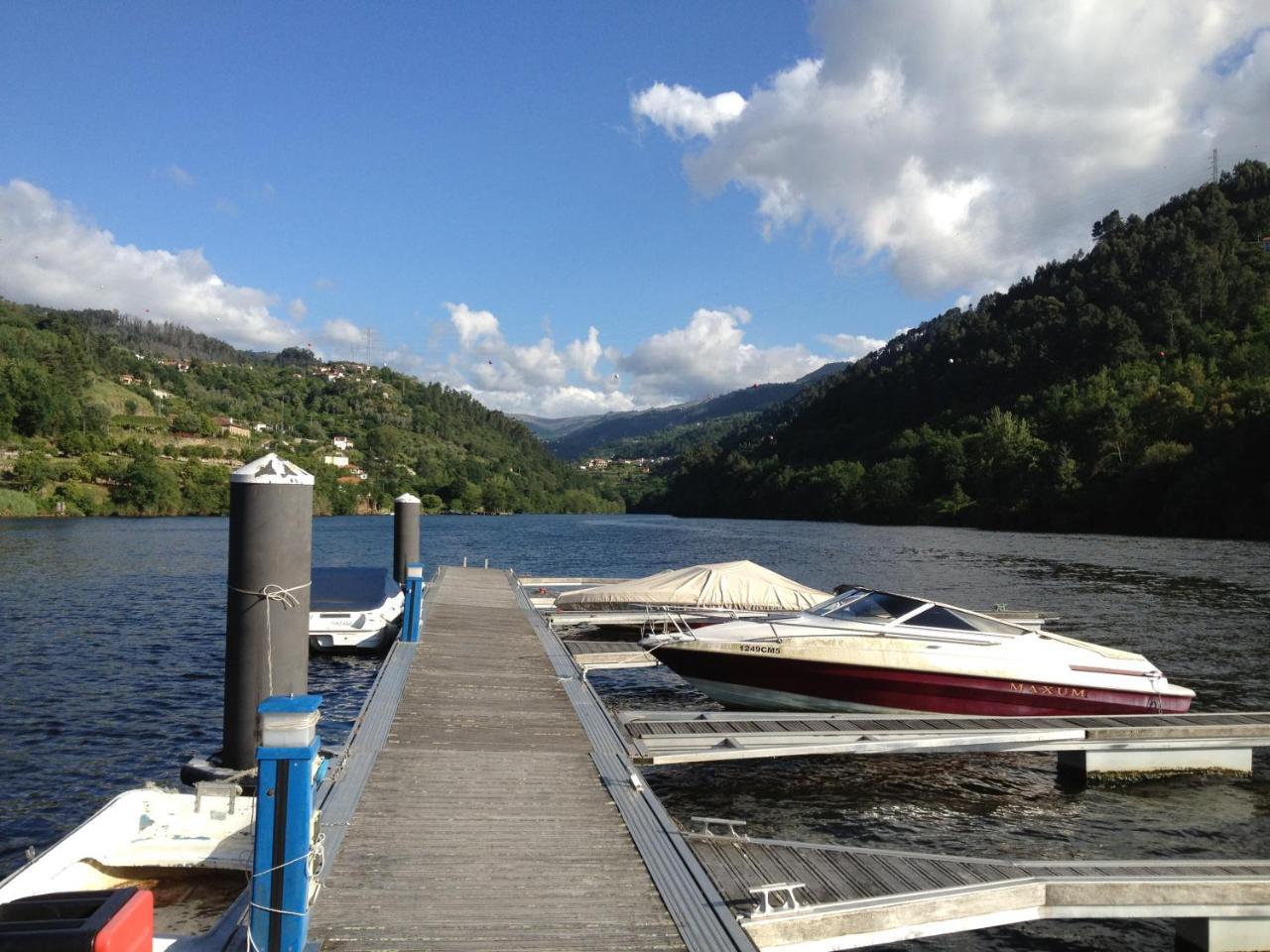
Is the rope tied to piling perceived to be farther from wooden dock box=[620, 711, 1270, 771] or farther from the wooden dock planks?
wooden dock box=[620, 711, 1270, 771]

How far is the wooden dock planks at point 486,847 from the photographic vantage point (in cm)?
545

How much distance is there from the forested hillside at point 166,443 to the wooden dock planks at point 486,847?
94.3 m

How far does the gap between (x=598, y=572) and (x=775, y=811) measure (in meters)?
32.3

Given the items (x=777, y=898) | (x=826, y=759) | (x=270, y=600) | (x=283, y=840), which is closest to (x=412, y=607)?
(x=826, y=759)

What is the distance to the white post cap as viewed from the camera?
750 cm

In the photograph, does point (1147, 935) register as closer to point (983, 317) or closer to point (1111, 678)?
point (1111, 678)

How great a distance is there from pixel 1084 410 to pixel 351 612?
289 ft

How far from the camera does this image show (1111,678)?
13.7m

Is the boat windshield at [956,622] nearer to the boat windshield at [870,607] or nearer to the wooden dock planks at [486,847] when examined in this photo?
the boat windshield at [870,607]

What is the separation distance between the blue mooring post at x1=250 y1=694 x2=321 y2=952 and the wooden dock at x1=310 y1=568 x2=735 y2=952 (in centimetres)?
41

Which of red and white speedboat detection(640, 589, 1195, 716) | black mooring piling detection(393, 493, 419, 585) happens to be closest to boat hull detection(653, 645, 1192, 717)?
red and white speedboat detection(640, 589, 1195, 716)

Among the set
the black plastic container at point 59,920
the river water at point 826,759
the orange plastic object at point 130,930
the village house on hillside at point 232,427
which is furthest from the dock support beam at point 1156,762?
the village house on hillside at point 232,427

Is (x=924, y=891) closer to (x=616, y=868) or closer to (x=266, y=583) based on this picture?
(x=616, y=868)

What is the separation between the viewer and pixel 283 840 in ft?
15.9
